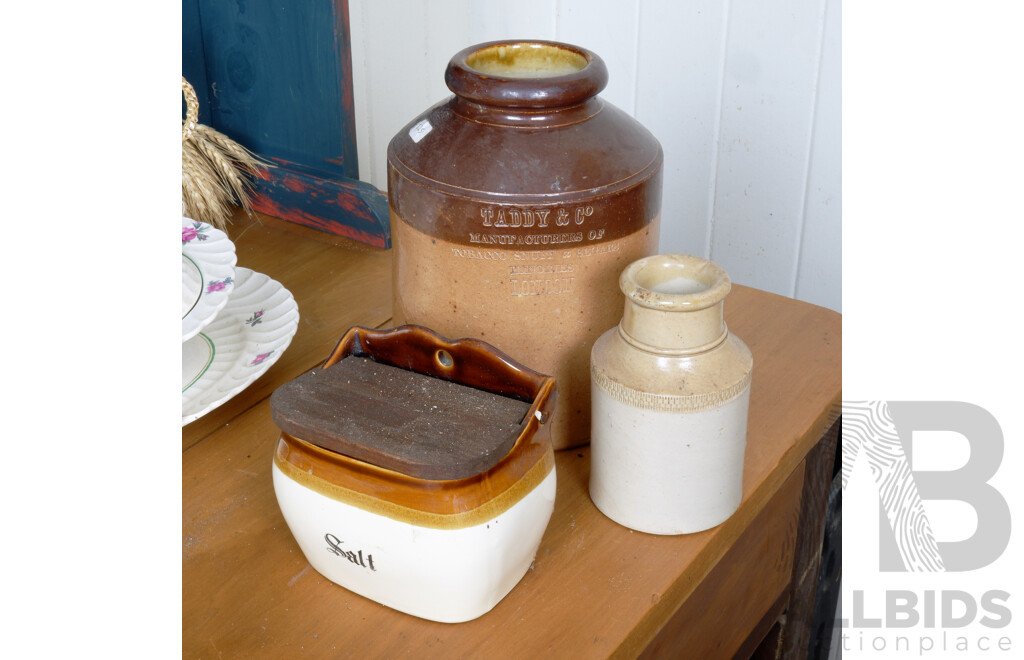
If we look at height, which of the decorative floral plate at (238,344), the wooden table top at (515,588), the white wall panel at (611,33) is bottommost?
the wooden table top at (515,588)

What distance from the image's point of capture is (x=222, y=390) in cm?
73

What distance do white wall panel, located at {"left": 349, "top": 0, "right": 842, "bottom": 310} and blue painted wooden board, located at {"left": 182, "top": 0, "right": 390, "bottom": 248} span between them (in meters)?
0.28

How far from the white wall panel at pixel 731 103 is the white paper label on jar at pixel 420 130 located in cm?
55

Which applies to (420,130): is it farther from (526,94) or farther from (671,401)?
(671,401)

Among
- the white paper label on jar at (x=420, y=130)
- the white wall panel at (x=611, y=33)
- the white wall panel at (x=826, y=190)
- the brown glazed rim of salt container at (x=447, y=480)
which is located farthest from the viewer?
the white wall panel at (x=611, y=33)

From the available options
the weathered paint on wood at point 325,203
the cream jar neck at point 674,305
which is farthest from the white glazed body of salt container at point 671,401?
the weathered paint on wood at point 325,203

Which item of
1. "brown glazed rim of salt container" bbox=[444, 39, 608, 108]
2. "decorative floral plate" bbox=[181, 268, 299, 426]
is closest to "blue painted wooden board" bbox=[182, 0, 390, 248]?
"decorative floral plate" bbox=[181, 268, 299, 426]

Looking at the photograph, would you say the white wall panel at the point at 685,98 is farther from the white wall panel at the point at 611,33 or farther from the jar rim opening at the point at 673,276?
the jar rim opening at the point at 673,276

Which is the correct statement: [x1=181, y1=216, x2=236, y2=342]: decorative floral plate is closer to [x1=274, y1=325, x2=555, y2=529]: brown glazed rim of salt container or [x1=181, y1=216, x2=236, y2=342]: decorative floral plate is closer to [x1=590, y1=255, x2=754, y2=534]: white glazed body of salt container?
[x1=274, y1=325, x2=555, y2=529]: brown glazed rim of salt container

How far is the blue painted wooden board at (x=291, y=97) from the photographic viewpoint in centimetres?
102
